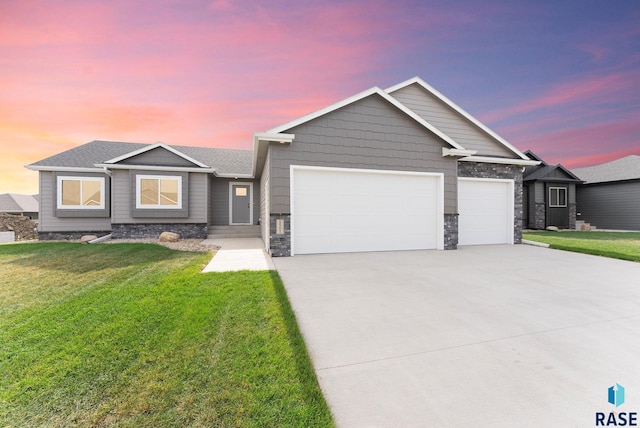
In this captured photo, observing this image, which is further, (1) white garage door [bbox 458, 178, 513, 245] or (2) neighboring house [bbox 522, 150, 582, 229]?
(2) neighboring house [bbox 522, 150, 582, 229]

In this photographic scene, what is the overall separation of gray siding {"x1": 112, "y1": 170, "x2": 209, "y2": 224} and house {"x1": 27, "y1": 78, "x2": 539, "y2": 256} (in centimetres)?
4

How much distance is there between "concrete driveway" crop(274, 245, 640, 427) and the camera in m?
1.79

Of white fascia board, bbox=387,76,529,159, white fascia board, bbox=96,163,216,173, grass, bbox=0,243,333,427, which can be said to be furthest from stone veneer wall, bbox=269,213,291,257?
white fascia board, bbox=387,76,529,159

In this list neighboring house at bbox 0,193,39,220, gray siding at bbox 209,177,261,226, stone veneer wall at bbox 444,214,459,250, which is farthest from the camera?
neighboring house at bbox 0,193,39,220

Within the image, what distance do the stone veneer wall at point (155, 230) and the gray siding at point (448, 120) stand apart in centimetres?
1044

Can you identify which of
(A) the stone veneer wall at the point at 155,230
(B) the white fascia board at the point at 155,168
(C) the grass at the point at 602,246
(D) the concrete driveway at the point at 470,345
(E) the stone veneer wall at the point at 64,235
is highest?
(B) the white fascia board at the point at 155,168

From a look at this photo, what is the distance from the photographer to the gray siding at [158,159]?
1103 centimetres

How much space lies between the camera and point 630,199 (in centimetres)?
1772

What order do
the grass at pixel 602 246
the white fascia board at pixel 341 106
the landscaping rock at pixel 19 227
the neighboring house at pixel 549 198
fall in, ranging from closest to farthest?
1. the white fascia board at pixel 341 106
2. the grass at pixel 602 246
3. the landscaping rock at pixel 19 227
4. the neighboring house at pixel 549 198

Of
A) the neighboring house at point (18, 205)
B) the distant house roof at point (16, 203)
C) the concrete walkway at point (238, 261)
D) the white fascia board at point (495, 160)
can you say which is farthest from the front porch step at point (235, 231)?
the distant house roof at point (16, 203)

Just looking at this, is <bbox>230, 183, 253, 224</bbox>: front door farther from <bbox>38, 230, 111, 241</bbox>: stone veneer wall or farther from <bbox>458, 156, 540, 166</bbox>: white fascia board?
<bbox>458, 156, 540, 166</bbox>: white fascia board

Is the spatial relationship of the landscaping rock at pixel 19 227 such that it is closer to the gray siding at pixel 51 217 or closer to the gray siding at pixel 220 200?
the gray siding at pixel 51 217

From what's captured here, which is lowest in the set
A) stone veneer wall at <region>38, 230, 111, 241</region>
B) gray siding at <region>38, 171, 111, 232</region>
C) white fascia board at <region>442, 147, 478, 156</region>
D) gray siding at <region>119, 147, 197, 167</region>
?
stone veneer wall at <region>38, 230, 111, 241</region>

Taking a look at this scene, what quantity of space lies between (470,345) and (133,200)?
1269 centimetres
